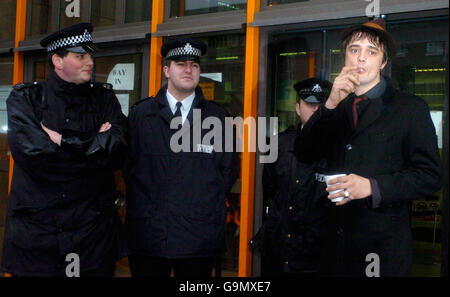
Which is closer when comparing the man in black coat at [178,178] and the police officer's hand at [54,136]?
the police officer's hand at [54,136]

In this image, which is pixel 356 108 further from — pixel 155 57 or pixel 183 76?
pixel 155 57

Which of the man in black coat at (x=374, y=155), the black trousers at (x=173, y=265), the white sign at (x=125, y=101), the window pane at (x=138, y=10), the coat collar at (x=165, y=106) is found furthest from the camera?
the white sign at (x=125, y=101)

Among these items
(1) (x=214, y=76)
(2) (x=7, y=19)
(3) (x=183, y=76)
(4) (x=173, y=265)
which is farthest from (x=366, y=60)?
(2) (x=7, y=19)

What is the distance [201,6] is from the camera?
15.1ft

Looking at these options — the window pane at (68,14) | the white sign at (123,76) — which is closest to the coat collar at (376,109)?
the white sign at (123,76)

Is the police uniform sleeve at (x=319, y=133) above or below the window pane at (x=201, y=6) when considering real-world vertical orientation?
below

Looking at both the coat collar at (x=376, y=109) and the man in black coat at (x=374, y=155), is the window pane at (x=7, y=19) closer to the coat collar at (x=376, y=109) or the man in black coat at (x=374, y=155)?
the man in black coat at (x=374, y=155)

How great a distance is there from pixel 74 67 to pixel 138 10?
1935 millimetres

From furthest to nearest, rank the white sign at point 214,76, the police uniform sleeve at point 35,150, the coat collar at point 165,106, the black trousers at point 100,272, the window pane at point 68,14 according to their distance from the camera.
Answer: the window pane at point 68,14 < the white sign at point 214,76 < the coat collar at point 165,106 < the black trousers at point 100,272 < the police uniform sleeve at point 35,150

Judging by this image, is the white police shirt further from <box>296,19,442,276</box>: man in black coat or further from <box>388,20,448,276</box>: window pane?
<box>388,20,448,276</box>: window pane

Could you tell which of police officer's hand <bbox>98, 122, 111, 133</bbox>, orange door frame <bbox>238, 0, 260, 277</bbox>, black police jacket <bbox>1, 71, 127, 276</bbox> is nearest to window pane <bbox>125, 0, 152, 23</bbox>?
orange door frame <bbox>238, 0, 260, 277</bbox>

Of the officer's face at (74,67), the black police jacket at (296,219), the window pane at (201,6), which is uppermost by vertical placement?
the window pane at (201,6)

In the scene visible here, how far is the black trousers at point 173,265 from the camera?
10.5 ft

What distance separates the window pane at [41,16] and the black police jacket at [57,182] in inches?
114
